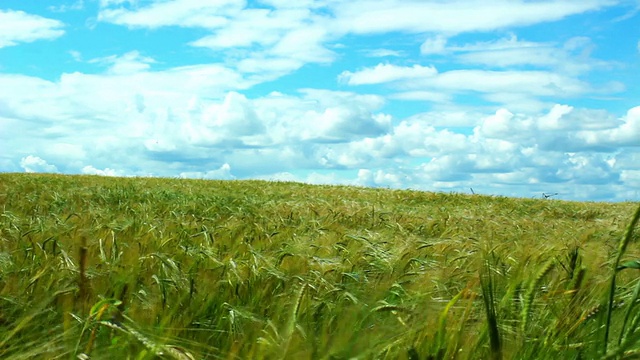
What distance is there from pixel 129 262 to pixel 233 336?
1056 millimetres

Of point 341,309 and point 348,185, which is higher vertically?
point 348,185

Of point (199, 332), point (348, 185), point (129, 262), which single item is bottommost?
point (199, 332)


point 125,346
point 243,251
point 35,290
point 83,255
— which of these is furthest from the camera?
point 243,251

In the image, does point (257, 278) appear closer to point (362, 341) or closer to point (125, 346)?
point (125, 346)

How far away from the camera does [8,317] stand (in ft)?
6.74

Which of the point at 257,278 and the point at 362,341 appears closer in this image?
the point at 362,341

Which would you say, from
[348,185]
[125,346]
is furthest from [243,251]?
[348,185]

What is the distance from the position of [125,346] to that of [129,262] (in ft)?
4.06

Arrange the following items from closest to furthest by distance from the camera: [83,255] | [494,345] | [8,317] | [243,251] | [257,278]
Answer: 1. [494,345]
2. [83,255]
3. [8,317]
4. [257,278]
5. [243,251]

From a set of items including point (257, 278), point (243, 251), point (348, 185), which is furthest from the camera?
point (348, 185)

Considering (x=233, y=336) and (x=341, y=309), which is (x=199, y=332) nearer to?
(x=233, y=336)

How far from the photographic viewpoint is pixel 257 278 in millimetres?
2646

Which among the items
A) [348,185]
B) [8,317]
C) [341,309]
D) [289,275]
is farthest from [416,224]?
[348,185]

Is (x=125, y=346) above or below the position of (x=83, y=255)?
below
